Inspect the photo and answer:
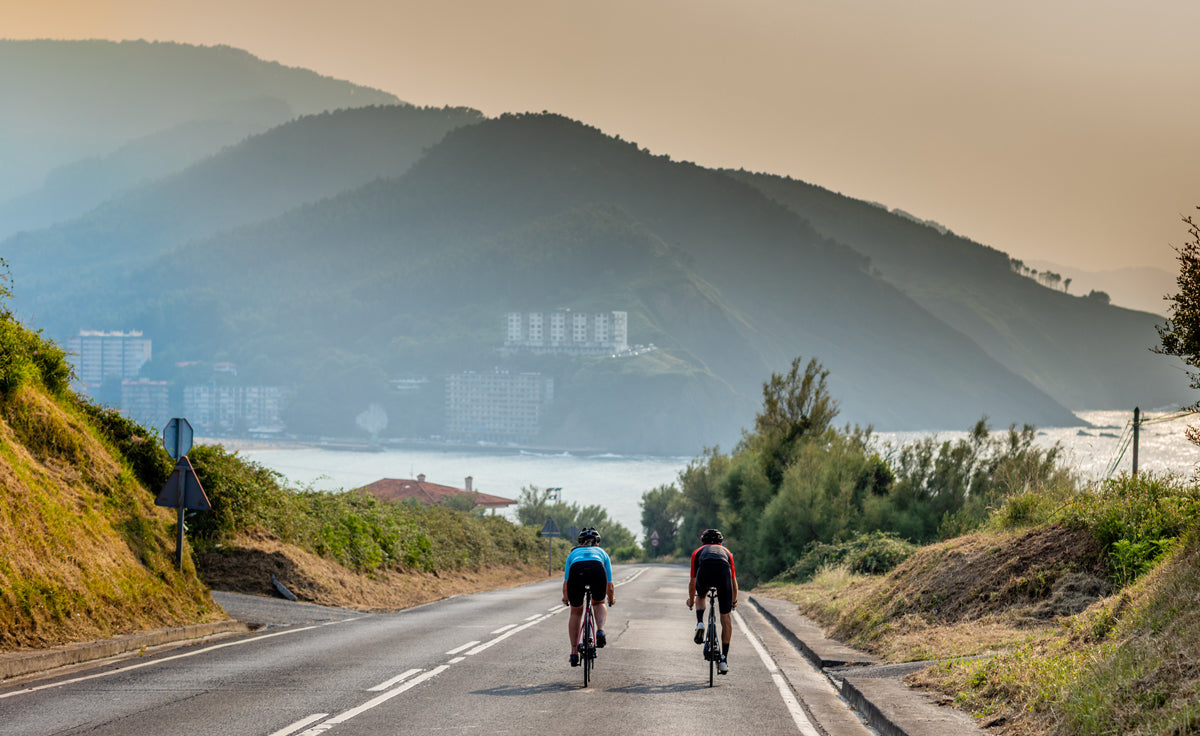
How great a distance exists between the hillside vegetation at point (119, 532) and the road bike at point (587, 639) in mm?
6358

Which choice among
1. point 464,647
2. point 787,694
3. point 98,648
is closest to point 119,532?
point 98,648

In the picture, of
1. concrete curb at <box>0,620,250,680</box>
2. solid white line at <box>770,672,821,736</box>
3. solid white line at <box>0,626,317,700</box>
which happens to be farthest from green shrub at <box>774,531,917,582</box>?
concrete curb at <box>0,620,250,680</box>

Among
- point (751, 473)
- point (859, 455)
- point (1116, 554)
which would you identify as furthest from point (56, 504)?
point (751, 473)

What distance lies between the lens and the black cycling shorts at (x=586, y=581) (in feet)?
38.1

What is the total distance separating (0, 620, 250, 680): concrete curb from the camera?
11.1m

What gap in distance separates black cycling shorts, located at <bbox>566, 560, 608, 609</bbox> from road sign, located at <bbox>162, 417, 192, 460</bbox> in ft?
27.9

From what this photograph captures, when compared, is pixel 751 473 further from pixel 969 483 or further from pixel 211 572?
pixel 211 572

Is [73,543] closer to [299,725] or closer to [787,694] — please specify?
[299,725]

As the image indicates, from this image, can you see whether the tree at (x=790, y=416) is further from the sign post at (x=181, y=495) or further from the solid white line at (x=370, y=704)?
the solid white line at (x=370, y=704)

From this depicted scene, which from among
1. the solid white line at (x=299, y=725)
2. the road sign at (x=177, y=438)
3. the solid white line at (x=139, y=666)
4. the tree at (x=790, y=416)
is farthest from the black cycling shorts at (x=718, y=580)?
the tree at (x=790, y=416)

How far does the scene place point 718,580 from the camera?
1157 cm

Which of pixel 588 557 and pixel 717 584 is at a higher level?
pixel 588 557

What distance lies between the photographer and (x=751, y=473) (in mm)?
48250

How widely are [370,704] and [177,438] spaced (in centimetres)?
938
